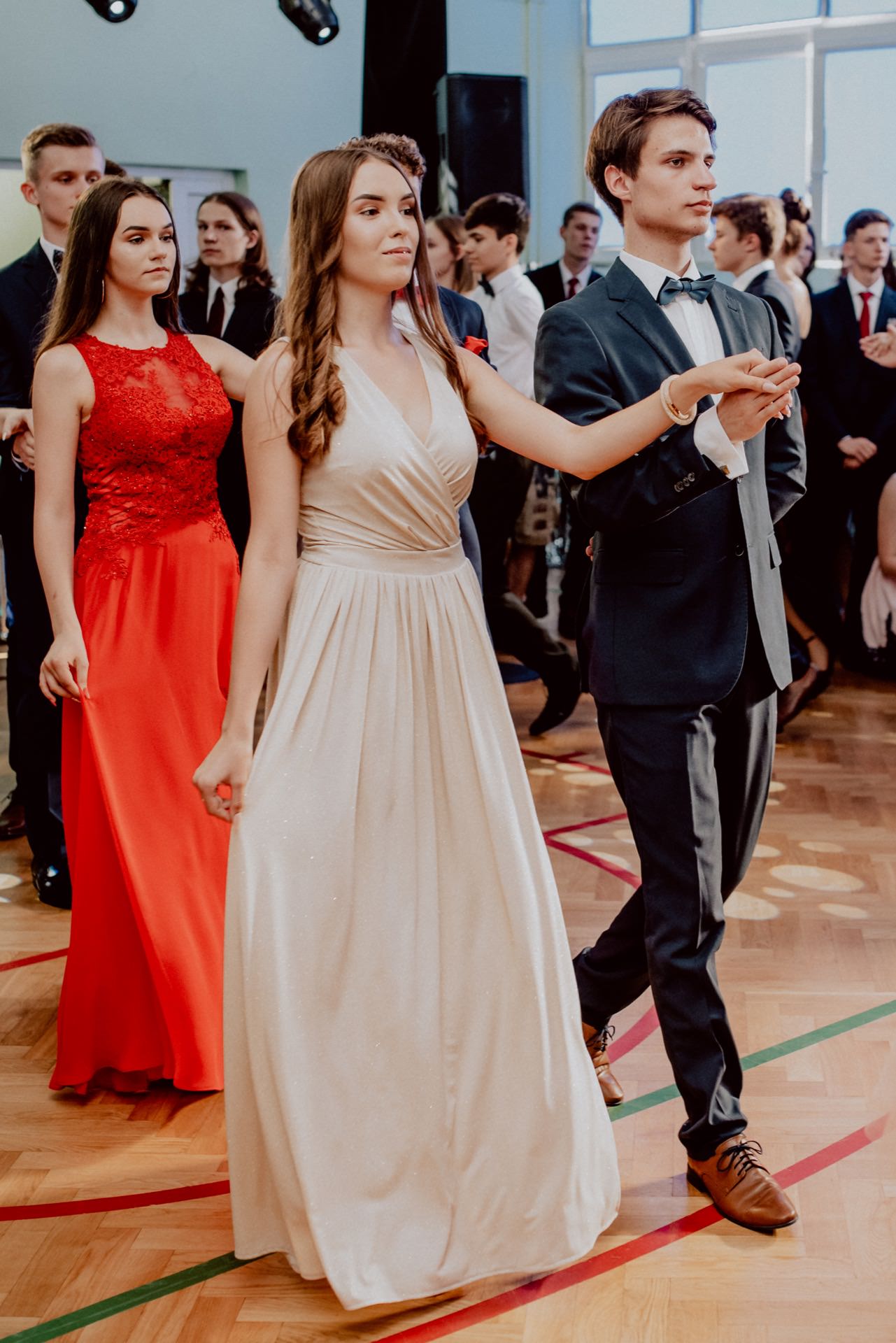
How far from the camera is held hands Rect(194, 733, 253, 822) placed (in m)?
2.05

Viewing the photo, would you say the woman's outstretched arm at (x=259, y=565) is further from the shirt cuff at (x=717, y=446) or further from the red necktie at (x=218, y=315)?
the red necktie at (x=218, y=315)

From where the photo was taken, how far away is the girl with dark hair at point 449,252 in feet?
16.8

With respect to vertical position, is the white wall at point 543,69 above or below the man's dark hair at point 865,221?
above

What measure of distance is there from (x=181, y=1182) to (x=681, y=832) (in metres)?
1.03

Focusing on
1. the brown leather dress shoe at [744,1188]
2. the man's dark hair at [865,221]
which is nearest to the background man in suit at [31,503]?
the brown leather dress shoe at [744,1188]

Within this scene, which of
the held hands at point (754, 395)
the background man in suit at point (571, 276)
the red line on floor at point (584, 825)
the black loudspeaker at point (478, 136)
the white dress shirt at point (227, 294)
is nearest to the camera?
the held hands at point (754, 395)

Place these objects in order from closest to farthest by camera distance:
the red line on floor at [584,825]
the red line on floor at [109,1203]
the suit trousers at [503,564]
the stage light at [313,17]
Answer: the red line on floor at [109,1203], the red line on floor at [584,825], the suit trousers at [503,564], the stage light at [313,17]

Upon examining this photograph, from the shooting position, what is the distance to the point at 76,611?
9.71ft

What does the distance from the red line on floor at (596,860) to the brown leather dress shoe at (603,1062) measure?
111 centimetres

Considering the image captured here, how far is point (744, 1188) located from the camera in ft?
7.52

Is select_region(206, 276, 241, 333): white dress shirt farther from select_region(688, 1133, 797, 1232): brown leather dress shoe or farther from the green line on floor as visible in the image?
select_region(688, 1133, 797, 1232): brown leather dress shoe

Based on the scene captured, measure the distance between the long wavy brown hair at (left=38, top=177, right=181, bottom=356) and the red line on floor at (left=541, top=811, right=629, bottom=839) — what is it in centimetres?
201

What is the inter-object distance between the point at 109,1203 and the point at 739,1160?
39.8 inches

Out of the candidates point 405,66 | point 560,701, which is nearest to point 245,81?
point 405,66
